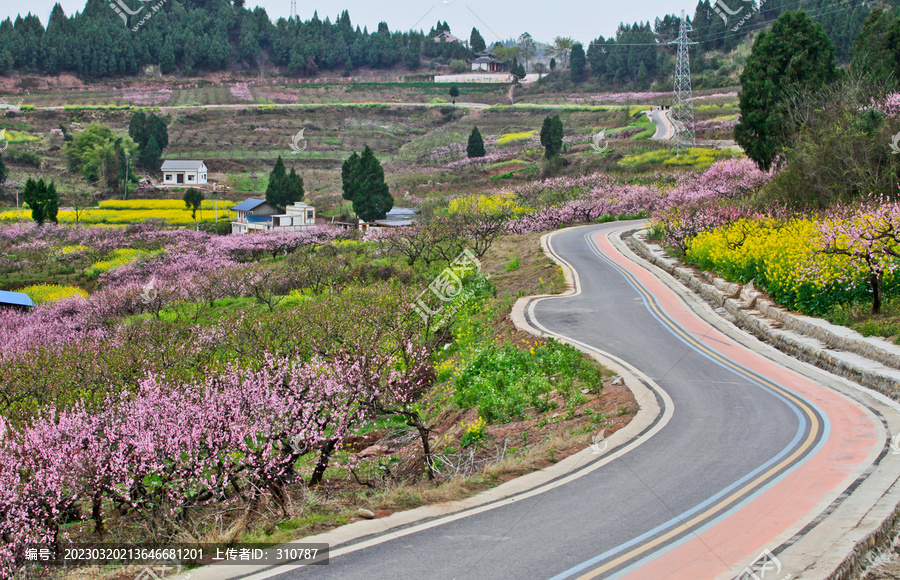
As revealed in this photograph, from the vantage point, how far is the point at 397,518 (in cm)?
937

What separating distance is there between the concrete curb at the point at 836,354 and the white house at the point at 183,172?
2531 inches

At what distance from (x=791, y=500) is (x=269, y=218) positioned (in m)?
56.2

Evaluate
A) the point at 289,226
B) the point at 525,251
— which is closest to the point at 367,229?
the point at 289,226

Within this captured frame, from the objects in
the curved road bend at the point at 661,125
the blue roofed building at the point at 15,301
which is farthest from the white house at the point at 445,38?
the blue roofed building at the point at 15,301

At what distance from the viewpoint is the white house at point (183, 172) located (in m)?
83.1

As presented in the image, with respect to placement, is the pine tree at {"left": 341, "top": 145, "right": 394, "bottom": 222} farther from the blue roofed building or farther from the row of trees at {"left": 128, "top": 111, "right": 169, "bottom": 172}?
the row of trees at {"left": 128, "top": 111, "right": 169, "bottom": 172}

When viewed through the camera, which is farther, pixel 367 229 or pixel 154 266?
pixel 367 229

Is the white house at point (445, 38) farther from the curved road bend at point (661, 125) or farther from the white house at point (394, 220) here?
the white house at point (394, 220)

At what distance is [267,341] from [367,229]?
35.2 metres

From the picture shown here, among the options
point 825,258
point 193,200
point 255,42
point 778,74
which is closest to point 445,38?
point 255,42

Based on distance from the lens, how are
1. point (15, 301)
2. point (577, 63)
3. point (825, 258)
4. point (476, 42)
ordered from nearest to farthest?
point (825, 258), point (15, 301), point (577, 63), point (476, 42)

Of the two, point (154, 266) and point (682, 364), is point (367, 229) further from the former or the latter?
point (682, 364)

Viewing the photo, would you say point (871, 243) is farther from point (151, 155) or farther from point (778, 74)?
point (151, 155)

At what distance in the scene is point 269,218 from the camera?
61.7m
